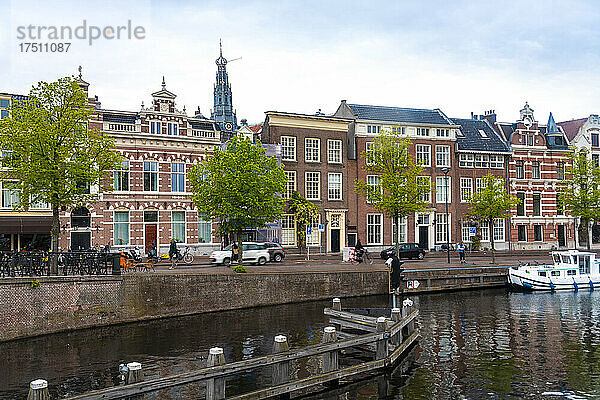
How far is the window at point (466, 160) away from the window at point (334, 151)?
44.7ft

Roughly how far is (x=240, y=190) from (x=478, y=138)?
36.7 meters

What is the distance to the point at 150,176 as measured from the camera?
4866cm

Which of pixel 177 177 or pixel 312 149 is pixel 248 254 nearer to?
pixel 177 177

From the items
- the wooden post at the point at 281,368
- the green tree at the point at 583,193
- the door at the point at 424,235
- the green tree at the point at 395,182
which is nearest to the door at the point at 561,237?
the green tree at the point at 583,193

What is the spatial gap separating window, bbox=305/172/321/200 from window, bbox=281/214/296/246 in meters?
2.77

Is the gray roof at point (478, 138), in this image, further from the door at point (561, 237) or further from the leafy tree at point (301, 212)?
the leafy tree at point (301, 212)

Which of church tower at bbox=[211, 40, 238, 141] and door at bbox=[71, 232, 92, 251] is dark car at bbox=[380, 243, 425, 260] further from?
church tower at bbox=[211, 40, 238, 141]

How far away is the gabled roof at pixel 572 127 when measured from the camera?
234ft

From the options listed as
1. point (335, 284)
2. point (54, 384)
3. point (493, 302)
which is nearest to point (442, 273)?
point (493, 302)

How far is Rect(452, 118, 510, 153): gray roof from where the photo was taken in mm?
62941

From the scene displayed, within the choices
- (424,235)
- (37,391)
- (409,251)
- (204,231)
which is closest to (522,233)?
(424,235)

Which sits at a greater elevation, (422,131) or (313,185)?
(422,131)

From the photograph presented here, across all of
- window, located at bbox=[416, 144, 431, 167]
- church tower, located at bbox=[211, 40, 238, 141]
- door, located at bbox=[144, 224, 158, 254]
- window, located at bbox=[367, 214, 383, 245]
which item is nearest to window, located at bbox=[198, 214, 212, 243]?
door, located at bbox=[144, 224, 158, 254]

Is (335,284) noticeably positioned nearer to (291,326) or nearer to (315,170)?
(291,326)
